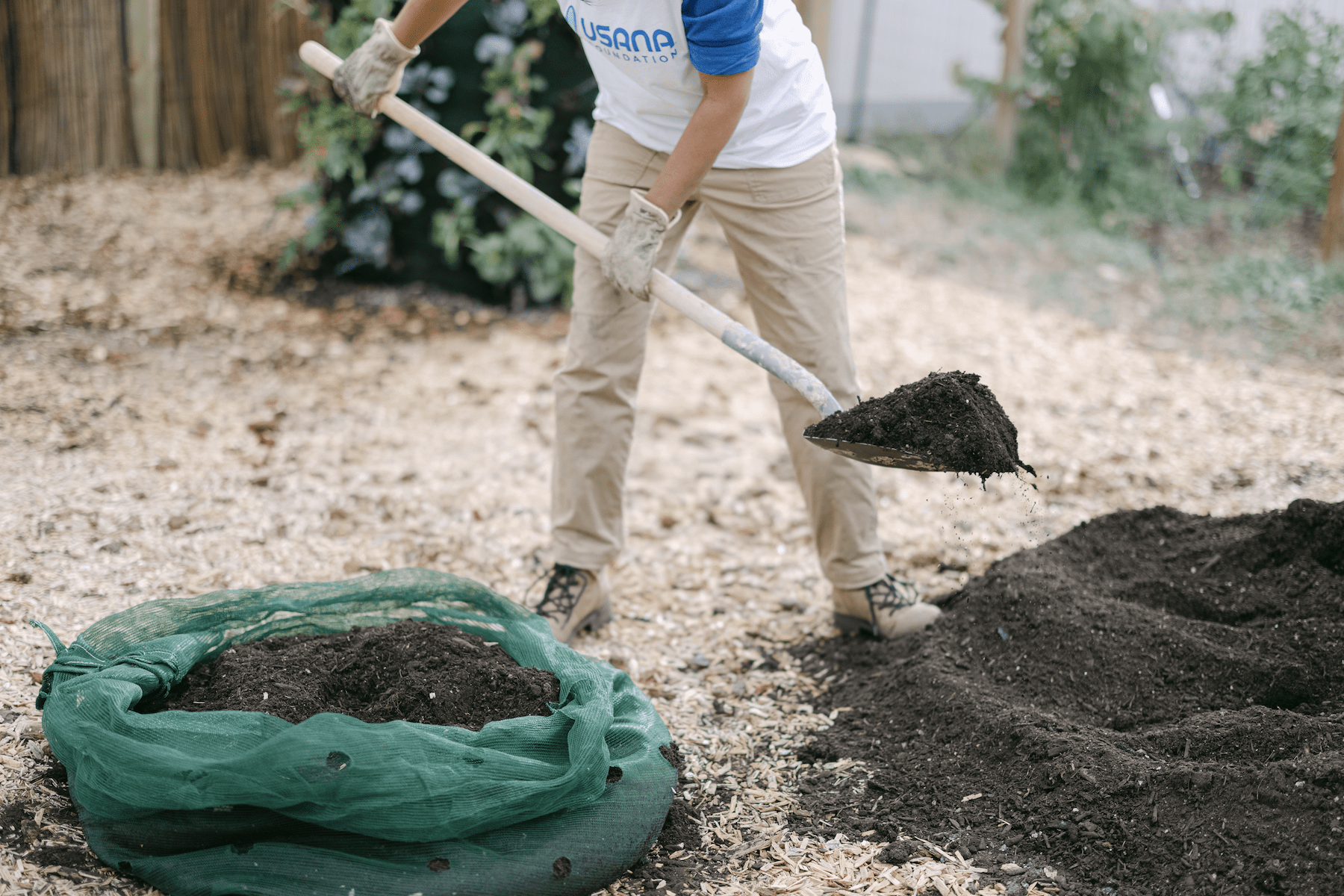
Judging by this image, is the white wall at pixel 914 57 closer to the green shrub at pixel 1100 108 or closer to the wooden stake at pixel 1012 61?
the wooden stake at pixel 1012 61

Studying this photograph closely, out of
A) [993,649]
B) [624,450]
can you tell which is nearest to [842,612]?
[993,649]

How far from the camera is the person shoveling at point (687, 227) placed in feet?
7.43

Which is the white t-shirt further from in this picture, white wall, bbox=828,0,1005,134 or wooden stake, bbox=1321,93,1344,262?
white wall, bbox=828,0,1005,134

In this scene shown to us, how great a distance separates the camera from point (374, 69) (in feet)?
8.89

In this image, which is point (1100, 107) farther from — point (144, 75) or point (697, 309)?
point (144, 75)

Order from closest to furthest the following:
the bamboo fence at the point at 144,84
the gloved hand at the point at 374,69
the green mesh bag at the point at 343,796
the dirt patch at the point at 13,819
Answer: the green mesh bag at the point at 343,796 → the dirt patch at the point at 13,819 → the gloved hand at the point at 374,69 → the bamboo fence at the point at 144,84

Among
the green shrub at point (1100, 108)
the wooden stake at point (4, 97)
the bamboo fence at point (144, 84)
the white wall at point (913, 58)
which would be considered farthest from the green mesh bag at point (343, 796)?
the white wall at point (913, 58)

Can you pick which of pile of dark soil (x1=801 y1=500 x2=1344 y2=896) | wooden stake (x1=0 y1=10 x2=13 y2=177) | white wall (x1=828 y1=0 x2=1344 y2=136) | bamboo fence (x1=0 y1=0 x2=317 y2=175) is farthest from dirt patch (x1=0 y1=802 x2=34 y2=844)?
white wall (x1=828 y1=0 x2=1344 y2=136)

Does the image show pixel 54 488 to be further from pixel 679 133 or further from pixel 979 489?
pixel 979 489

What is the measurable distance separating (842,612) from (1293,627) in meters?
1.08

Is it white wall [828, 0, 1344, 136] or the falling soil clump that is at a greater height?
white wall [828, 0, 1344, 136]

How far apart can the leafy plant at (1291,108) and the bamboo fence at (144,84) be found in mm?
5486

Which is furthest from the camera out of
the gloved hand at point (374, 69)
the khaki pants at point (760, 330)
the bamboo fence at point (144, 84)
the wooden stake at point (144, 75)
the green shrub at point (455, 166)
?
the wooden stake at point (144, 75)

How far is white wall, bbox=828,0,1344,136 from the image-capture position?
27.9ft
